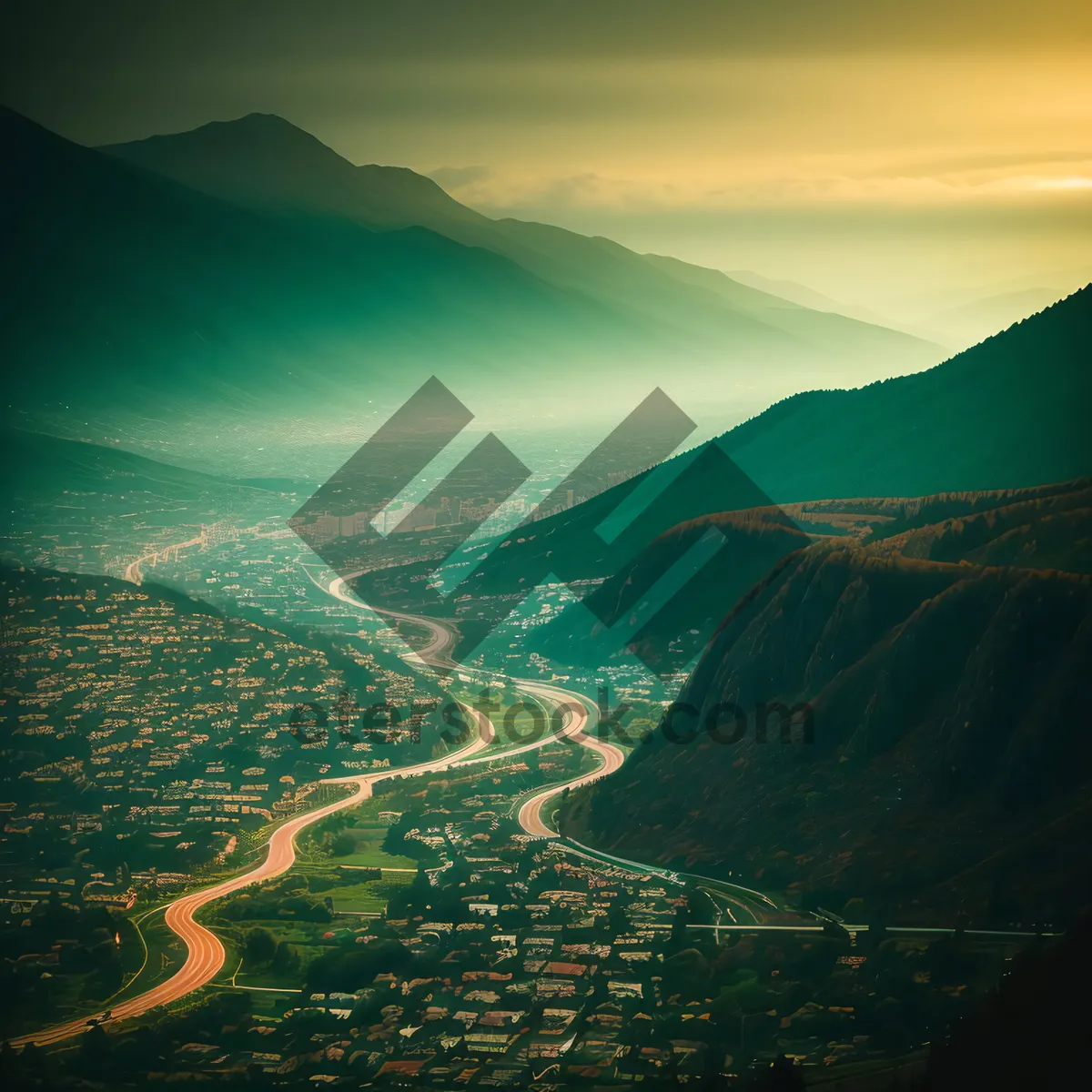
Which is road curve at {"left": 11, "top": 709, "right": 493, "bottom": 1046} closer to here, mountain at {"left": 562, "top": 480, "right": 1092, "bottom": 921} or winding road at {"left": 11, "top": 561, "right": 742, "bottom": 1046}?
winding road at {"left": 11, "top": 561, "right": 742, "bottom": 1046}

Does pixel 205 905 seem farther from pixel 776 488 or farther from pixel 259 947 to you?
pixel 776 488

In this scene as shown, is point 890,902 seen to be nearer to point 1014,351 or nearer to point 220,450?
point 1014,351

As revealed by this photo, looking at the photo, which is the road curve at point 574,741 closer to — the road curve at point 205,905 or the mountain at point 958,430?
the road curve at point 205,905

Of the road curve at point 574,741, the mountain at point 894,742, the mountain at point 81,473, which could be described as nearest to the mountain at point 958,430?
the road curve at point 574,741

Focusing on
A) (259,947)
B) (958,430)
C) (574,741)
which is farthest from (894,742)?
(958,430)

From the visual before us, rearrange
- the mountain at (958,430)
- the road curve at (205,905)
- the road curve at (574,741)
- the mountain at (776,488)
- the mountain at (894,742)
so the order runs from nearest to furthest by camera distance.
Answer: the road curve at (205,905) < the mountain at (894,742) < the road curve at (574,741) < the mountain at (776,488) < the mountain at (958,430)

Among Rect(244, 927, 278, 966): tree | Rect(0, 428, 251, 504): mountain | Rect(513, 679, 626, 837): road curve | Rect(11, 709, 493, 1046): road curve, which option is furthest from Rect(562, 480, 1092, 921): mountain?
Rect(0, 428, 251, 504): mountain
